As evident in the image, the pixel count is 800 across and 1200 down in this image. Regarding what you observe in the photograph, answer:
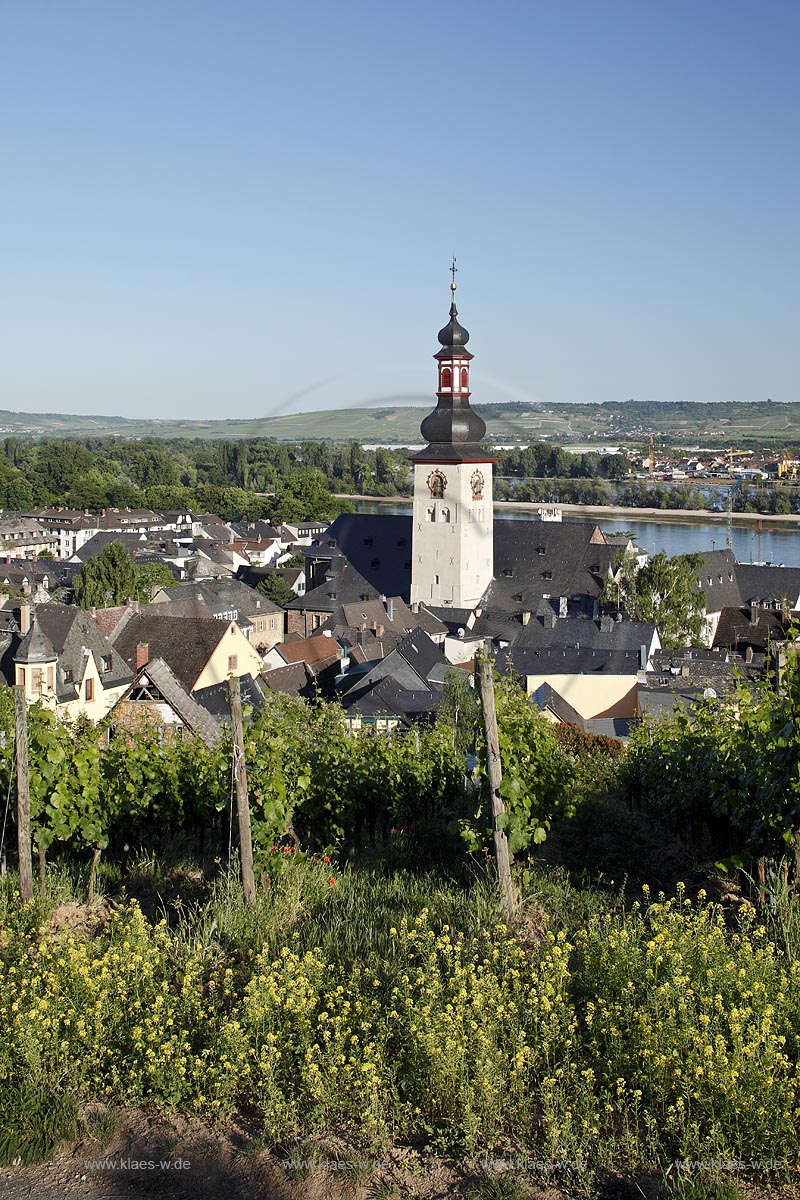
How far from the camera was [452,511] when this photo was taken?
42.4m

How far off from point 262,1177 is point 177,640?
23.9 metres

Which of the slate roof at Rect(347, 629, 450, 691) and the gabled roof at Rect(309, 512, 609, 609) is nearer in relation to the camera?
the slate roof at Rect(347, 629, 450, 691)

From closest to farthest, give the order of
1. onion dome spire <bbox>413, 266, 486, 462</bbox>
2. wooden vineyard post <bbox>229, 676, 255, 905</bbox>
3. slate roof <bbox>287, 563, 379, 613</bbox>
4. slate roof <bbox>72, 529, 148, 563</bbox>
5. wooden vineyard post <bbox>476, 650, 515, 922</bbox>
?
wooden vineyard post <bbox>476, 650, 515, 922</bbox> < wooden vineyard post <bbox>229, 676, 255, 905</bbox> < onion dome spire <bbox>413, 266, 486, 462</bbox> < slate roof <bbox>287, 563, 379, 613</bbox> < slate roof <bbox>72, 529, 148, 563</bbox>

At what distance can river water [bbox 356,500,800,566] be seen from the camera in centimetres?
7819

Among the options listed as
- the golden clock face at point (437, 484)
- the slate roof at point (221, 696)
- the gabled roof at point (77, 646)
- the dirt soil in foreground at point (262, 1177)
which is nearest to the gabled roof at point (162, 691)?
the slate roof at point (221, 696)

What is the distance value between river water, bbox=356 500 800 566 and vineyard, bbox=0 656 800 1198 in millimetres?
60960

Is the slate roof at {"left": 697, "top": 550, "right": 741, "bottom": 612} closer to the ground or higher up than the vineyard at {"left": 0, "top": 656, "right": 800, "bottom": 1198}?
closer to the ground

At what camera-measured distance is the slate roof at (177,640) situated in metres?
27.1

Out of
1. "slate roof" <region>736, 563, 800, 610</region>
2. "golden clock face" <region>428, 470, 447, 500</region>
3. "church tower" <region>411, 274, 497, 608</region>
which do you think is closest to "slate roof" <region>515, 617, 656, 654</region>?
"church tower" <region>411, 274, 497, 608</region>

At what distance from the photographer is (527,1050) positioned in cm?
518

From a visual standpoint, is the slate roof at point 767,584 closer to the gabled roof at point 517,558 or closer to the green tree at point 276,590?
the gabled roof at point 517,558

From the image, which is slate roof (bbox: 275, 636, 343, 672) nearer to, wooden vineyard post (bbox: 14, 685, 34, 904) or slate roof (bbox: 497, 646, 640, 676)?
slate roof (bbox: 497, 646, 640, 676)

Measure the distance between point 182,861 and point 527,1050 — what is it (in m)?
4.54

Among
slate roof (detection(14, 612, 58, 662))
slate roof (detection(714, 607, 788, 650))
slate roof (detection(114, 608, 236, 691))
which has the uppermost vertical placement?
slate roof (detection(14, 612, 58, 662))
